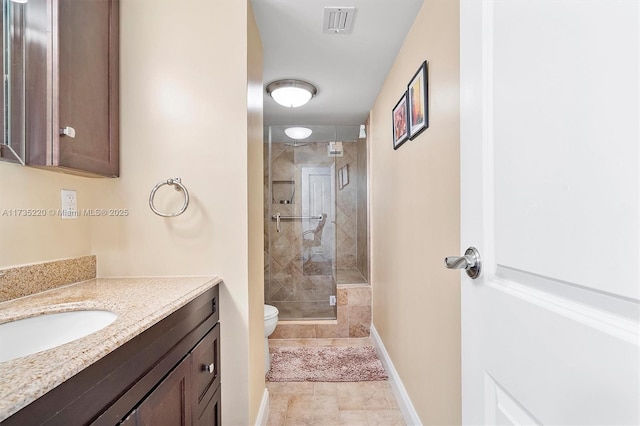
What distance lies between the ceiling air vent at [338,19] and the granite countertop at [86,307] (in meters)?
1.47

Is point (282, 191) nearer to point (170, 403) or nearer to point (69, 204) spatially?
point (69, 204)

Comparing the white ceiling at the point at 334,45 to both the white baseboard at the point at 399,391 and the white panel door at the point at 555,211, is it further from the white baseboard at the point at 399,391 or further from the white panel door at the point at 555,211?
the white baseboard at the point at 399,391

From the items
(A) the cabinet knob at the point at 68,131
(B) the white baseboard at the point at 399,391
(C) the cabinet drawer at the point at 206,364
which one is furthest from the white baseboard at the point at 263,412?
(A) the cabinet knob at the point at 68,131

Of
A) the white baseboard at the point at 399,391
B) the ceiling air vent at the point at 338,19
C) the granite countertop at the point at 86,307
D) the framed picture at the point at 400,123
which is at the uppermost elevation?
the ceiling air vent at the point at 338,19

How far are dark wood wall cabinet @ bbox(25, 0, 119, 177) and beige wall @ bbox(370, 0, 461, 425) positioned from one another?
1425 millimetres

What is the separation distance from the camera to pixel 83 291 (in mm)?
1163

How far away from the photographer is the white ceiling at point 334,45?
1.59 metres

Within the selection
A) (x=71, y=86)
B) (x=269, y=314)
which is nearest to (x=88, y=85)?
(x=71, y=86)

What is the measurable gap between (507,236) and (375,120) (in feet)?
7.97

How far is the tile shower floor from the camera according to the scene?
6.04 ft

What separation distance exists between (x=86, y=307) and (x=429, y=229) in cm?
137

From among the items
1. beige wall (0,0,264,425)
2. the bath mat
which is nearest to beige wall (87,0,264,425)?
beige wall (0,0,264,425)

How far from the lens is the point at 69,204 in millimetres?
1317

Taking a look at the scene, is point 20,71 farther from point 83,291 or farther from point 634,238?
point 634,238
